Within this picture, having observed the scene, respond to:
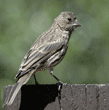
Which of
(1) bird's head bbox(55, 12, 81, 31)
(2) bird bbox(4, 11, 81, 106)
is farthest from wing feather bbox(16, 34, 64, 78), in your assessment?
(1) bird's head bbox(55, 12, 81, 31)

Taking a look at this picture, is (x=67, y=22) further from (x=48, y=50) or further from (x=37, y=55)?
(x=37, y=55)

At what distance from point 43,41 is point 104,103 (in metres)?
2.09

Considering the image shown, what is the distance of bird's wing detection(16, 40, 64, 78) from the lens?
4.82 metres

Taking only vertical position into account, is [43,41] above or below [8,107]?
above

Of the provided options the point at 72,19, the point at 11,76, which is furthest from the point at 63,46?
the point at 11,76

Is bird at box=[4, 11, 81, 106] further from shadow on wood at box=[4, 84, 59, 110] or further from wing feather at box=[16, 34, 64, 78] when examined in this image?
shadow on wood at box=[4, 84, 59, 110]

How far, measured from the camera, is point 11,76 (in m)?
8.95

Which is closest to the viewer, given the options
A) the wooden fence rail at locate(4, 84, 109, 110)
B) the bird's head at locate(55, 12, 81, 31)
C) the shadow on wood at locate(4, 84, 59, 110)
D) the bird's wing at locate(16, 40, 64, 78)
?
the wooden fence rail at locate(4, 84, 109, 110)

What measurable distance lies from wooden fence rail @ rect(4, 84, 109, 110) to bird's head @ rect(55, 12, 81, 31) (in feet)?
7.34

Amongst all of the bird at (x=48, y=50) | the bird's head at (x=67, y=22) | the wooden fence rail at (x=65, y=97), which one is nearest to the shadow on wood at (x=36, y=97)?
the wooden fence rail at (x=65, y=97)

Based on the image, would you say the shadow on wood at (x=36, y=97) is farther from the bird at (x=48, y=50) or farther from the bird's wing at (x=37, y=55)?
the bird's wing at (x=37, y=55)

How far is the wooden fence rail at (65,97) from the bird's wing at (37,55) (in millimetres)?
688

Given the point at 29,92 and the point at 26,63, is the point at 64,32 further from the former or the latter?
the point at 29,92

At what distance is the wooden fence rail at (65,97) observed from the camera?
3785 mm
